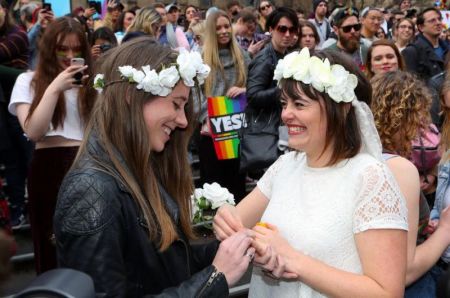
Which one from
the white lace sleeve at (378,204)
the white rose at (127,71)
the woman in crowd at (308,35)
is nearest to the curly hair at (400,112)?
the white lace sleeve at (378,204)

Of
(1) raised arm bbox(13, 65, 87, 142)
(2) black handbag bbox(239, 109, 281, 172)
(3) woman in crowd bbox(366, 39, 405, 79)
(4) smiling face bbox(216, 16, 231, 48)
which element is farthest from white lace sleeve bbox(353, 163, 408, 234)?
(4) smiling face bbox(216, 16, 231, 48)

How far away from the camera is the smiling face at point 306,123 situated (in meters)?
2.22

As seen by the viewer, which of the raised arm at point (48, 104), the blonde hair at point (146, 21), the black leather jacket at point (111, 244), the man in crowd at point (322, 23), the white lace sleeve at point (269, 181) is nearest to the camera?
the black leather jacket at point (111, 244)

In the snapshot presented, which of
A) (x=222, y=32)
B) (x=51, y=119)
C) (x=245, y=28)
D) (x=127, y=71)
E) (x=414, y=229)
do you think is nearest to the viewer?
(x=127, y=71)

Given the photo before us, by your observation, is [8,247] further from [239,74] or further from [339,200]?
[239,74]

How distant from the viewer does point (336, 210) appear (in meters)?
2.11

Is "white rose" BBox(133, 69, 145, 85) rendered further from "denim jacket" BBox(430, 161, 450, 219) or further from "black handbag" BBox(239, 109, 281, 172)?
"black handbag" BBox(239, 109, 281, 172)

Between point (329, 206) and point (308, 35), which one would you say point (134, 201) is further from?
point (308, 35)

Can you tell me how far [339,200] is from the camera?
212cm

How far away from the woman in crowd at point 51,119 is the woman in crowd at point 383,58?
2.44 meters

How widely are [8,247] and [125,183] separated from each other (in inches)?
35.1

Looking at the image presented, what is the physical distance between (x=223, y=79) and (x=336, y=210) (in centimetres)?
352

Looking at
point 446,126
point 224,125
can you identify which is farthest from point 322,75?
point 224,125

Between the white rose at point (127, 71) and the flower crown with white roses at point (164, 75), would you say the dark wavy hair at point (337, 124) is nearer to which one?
the flower crown with white roses at point (164, 75)
